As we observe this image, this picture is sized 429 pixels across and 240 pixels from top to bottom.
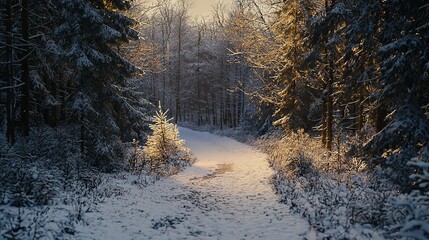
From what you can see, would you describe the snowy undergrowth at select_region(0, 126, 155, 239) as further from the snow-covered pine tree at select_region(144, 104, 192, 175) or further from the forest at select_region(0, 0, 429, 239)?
→ the snow-covered pine tree at select_region(144, 104, 192, 175)

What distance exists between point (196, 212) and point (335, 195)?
13.2ft

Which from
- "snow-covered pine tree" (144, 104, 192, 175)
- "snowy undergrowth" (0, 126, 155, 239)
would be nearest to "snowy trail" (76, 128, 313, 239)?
"snowy undergrowth" (0, 126, 155, 239)

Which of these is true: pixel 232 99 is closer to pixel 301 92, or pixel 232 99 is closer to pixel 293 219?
pixel 301 92

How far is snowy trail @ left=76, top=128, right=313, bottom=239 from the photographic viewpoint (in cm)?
722

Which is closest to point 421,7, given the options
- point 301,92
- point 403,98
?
point 403,98

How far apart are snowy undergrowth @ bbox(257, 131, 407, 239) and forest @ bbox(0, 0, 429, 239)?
0.05 meters

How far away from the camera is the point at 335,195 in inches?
348

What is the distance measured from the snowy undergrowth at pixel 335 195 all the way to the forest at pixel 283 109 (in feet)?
0.15

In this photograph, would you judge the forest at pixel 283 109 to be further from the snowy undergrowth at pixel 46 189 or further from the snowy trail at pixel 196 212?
the snowy trail at pixel 196 212

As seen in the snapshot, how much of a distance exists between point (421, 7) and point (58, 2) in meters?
12.4

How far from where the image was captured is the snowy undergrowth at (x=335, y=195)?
20.9ft

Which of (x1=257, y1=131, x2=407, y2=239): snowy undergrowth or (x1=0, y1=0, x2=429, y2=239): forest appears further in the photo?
(x1=0, y1=0, x2=429, y2=239): forest

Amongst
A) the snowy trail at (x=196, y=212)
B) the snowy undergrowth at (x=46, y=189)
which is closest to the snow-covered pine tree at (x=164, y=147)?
the snowy trail at (x=196, y=212)

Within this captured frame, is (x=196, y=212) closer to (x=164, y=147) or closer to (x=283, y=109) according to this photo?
(x=164, y=147)
